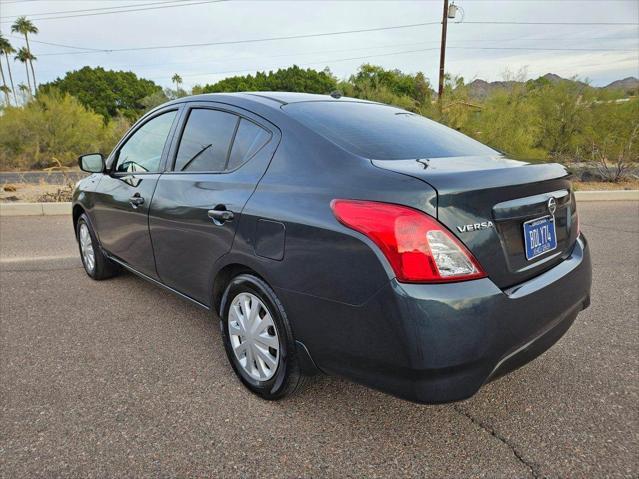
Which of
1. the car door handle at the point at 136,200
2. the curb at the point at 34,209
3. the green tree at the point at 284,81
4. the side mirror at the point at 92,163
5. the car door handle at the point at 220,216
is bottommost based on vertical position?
the curb at the point at 34,209

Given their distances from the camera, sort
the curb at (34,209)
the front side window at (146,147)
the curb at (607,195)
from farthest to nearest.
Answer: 1. the curb at (607,195)
2. the curb at (34,209)
3. the front side window at (146,147)

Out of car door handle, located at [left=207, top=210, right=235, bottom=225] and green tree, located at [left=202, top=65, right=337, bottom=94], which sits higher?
green tree, located at [left=202, top=65, right=337, bottom=94]

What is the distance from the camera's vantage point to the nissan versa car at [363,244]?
68.5 inches

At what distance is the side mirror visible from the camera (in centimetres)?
387

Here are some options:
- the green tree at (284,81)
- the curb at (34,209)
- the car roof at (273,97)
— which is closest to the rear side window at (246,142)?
the car roof at (273,97)

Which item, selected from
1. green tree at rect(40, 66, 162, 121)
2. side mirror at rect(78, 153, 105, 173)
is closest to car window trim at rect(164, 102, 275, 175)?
side mirror at rect(78, 153, 105, 173)

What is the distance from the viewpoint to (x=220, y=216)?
2.43 m

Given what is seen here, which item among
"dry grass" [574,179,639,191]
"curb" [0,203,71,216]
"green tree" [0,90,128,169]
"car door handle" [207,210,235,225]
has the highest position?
"green tree" [0,90,128,169]

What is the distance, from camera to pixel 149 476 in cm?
192

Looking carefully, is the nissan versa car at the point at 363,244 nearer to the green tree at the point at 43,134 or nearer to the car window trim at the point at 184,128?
the car window trim at the point at 184,128

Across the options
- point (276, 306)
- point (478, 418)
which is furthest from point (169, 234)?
point (478, 418)

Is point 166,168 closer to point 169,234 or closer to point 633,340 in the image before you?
point 169,234

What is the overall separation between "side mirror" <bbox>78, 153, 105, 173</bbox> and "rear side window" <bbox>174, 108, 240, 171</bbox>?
4.11 feet

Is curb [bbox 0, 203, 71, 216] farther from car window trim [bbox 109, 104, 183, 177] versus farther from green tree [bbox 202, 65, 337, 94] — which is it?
green tree [bbox 202, 65, 337, 94]
